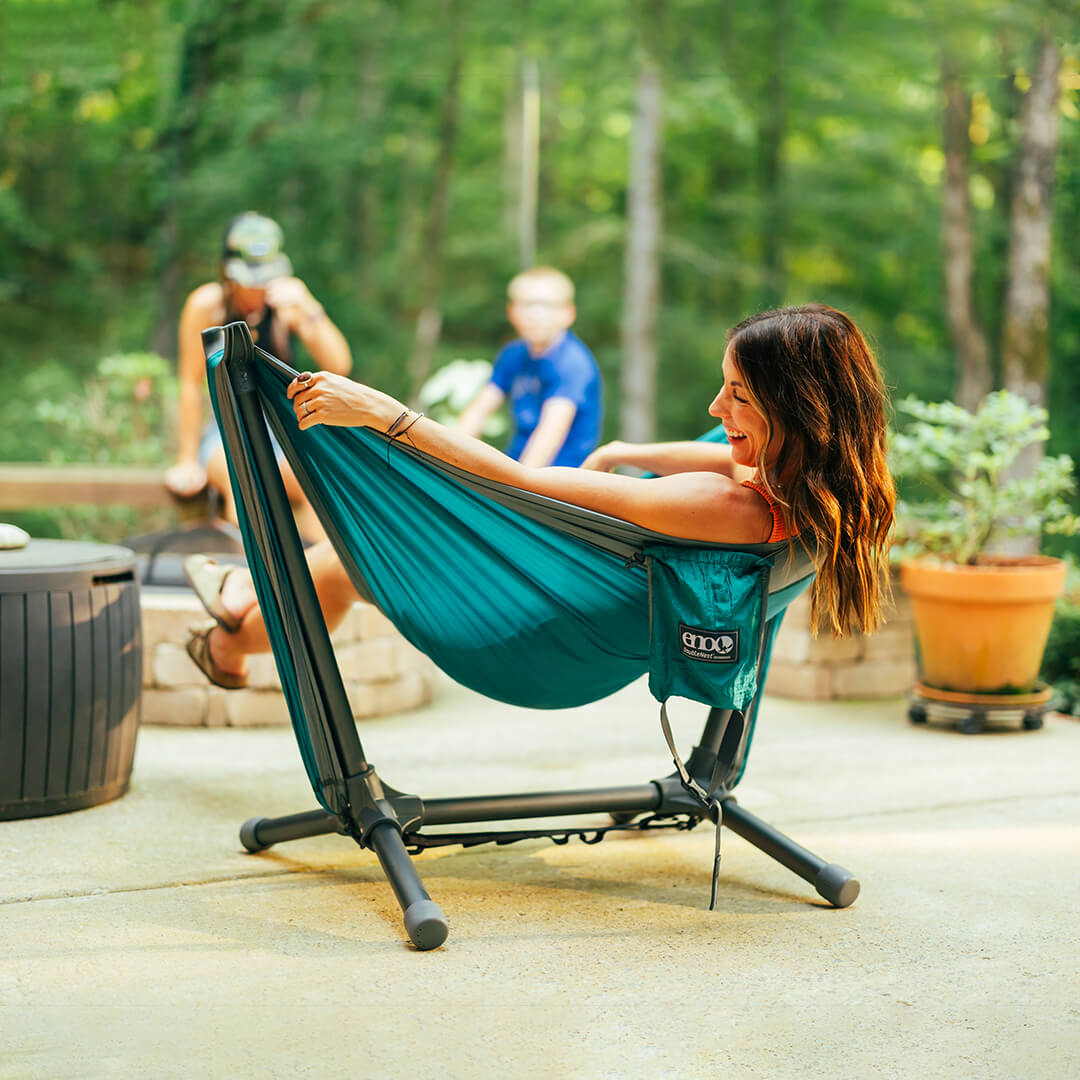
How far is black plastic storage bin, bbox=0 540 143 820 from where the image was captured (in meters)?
2.67

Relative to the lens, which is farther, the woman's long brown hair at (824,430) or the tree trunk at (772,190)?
the tree trunk at (772,190)

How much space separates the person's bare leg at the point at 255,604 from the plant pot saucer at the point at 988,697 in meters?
2.14

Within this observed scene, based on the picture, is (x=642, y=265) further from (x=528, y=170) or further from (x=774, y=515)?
(x=774, y=515)

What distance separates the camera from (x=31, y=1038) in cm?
177

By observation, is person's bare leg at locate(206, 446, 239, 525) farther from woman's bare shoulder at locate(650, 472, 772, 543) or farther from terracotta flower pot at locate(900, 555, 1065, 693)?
woman's bare shoulder at locate(650, 472, 772, 543)

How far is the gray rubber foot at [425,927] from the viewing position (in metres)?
2.11

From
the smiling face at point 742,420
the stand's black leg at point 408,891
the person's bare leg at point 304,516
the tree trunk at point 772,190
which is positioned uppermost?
the tree trunk at point 772,190

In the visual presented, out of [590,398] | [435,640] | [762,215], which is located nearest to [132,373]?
[590,398]

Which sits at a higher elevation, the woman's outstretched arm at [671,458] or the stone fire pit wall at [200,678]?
the woman's outstretched arm at [671,458]

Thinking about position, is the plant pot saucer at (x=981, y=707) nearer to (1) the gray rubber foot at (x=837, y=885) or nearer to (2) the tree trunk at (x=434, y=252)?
(1) the gray rubber foot at (x=837, y=885)

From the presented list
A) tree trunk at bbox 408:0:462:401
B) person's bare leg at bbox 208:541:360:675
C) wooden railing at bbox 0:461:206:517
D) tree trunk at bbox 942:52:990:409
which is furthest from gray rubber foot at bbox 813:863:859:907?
tree trunk at bbox 408:0:462:401

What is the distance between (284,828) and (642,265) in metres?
10.8

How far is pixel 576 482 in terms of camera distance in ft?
7.20

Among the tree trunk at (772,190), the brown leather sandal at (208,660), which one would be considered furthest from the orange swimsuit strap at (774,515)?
the tree trunk at (772,190)
